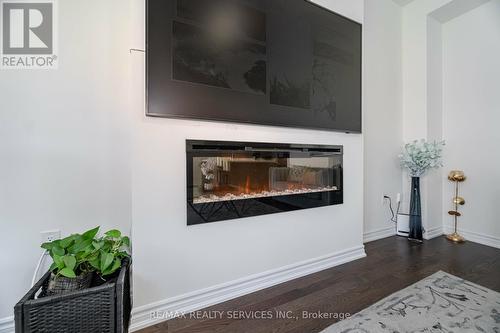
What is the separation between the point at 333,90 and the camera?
7.11ft

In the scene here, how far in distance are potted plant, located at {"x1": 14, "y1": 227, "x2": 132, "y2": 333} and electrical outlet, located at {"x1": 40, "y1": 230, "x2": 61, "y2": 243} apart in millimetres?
373

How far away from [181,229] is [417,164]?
2.78 metres

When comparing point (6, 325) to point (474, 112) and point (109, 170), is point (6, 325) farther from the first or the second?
point (474, 112)

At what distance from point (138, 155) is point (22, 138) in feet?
2.26

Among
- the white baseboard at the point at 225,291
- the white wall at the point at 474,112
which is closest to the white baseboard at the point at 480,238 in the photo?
the white wall at the point at 474,112

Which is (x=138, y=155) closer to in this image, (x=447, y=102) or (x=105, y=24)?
(x=105, y=24)

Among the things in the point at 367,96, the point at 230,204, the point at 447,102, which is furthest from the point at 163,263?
the point at 447,102

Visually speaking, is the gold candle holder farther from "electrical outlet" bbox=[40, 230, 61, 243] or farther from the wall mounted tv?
"electrical outlet" bbox=[40, 230, 61, 243]

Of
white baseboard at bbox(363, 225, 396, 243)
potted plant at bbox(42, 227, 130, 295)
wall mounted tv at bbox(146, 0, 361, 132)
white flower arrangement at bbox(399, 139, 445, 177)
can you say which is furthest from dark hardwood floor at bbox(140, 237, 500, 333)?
wall mounted tv at bbox(146, 0, 361, 132)

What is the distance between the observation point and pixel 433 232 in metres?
2.97

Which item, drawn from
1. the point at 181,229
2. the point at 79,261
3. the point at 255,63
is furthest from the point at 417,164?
the point at 79,261

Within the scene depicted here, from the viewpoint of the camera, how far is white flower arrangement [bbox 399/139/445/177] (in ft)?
8.79

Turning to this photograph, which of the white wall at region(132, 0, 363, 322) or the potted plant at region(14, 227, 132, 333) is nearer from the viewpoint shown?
the potted plant at region(14, 227, 132, 333)

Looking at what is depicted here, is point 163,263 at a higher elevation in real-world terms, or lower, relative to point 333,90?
lower
